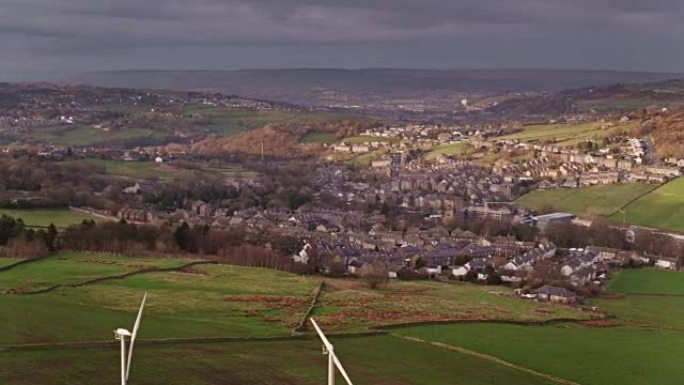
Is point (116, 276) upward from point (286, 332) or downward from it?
downward

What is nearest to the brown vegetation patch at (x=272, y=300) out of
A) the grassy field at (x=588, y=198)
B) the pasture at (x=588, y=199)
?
the pasture at (x=588, y=199)

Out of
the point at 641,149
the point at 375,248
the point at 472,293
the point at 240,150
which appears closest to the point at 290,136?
the point at 240,150

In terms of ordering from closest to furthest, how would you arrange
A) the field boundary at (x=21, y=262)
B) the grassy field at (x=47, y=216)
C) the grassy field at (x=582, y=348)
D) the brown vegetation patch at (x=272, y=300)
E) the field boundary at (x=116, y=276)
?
the grassy field at (x=582, y=348) < the field boundary at (x=116, y=276) < the brown vegetation patch at (x=272, y=300) < the field boundary at (x=21, y=262) < the grassy field at (x=47, y=216)

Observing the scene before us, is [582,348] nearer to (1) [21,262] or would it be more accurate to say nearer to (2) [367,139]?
(1) [21,262]

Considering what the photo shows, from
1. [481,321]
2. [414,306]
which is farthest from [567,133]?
[481,321]

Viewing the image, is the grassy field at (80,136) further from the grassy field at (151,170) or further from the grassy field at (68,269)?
the grassy field at (68,269)

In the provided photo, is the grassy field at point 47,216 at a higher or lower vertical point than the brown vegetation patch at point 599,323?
higher
